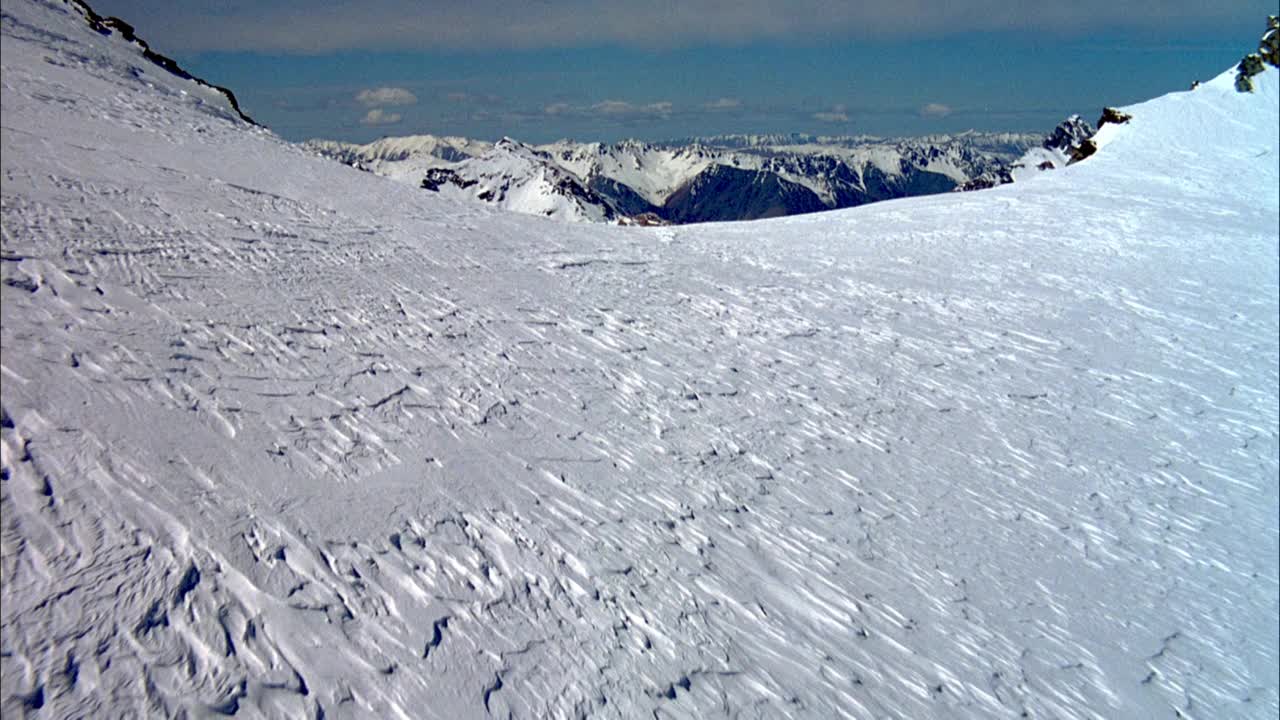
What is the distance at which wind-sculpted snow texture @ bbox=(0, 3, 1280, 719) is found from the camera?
4.52 metres

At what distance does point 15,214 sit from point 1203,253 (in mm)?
21590

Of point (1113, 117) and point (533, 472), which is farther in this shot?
point (1113, 117)

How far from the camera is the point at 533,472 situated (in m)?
6.86

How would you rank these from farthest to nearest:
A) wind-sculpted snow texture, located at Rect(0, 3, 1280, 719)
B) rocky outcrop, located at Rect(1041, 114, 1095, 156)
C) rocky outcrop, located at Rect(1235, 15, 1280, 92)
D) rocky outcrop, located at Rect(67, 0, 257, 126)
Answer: rocky outcrop, located at Rect(1041, 114, 1095, 156) < rocky outcrop, located at Rect(1235, 15, 1280, 92) < rocky outcrop, located at Rect(67, 0, 257, 126) < wind-sculpted snow texture, located at Rect(0, 3, 1280, 719)

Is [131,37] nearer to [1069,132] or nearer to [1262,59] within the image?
[1262,59]

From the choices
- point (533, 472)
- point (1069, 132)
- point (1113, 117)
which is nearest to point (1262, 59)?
point (1113, 117)

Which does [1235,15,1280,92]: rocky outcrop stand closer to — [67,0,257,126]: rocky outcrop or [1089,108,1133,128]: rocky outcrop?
[1089,108,1133,128]: rocky outcrop

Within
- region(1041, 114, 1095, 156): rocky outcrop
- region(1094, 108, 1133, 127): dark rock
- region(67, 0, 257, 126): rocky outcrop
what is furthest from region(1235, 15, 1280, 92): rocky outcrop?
region(67, 0, 257, 126): rocky outcrop

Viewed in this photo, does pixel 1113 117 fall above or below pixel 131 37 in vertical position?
below

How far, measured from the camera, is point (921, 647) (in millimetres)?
6180

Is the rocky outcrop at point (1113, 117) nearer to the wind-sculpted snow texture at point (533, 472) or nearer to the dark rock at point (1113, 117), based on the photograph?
the dark rock at point (1113, 117)

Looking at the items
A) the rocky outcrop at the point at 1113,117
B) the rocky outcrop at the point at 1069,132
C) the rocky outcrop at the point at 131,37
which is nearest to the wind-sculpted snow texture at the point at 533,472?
the rocky outcrop at the point at 131,37

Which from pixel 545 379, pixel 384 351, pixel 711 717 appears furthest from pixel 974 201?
pixel 711 717

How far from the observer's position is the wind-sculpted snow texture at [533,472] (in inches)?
178
